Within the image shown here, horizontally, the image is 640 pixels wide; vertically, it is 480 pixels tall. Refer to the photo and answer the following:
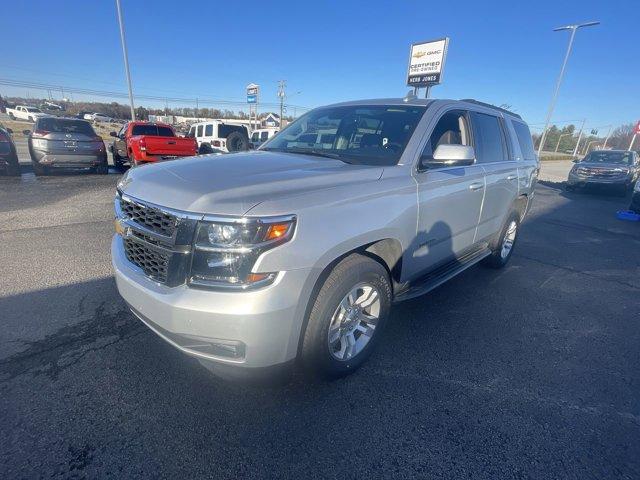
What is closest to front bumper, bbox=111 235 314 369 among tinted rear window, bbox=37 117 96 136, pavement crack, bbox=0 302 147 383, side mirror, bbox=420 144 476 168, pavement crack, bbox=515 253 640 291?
pavement crack, bbox=0 302 147 383

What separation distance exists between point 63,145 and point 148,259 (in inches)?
412

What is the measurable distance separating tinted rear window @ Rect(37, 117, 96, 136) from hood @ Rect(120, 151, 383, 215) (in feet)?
33.2

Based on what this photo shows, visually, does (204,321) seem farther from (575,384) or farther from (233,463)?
(575,384)

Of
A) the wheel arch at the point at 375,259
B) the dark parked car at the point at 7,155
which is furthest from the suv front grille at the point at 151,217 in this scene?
the dark parked car at the point at 7,155

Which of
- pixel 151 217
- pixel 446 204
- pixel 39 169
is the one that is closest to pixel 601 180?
pixel 446 204

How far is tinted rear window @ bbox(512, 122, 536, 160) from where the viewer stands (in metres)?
4.96

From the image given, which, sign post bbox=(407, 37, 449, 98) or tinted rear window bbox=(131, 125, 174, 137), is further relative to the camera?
sign post bbox=(407, 37, 449, 98)

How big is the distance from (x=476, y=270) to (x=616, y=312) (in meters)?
1.57

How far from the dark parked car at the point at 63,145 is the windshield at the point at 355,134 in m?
9.32

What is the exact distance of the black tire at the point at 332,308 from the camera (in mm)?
2145

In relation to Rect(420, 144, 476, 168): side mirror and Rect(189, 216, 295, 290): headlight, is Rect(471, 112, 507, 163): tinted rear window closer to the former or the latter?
Rect(420, 144, 476, 168): side mirror

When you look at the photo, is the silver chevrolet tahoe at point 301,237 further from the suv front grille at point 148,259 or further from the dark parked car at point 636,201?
the dark parked car at point 636,201

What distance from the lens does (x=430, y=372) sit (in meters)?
2.71

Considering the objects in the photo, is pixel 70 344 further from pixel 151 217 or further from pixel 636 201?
pixel 636 201
